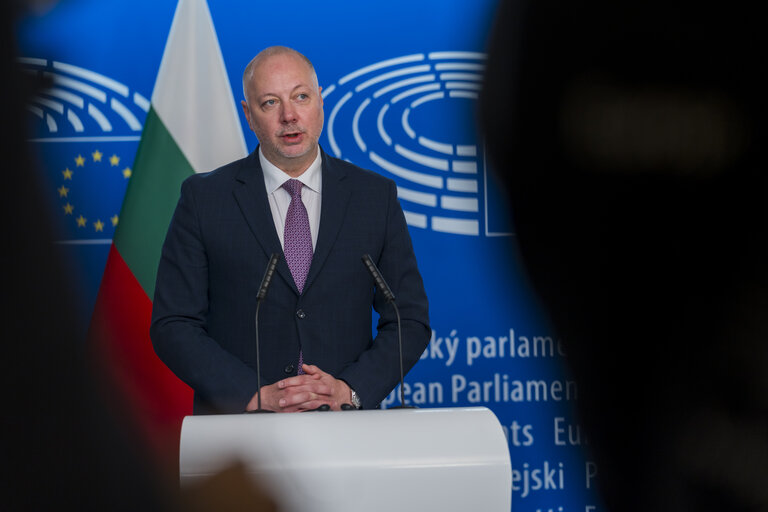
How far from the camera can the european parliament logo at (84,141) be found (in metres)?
3.59

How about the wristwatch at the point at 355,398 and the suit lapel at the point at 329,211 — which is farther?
the suit lapel at the point at 329,211

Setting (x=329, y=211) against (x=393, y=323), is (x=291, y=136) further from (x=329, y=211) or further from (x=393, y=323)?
(x=393, y=323)

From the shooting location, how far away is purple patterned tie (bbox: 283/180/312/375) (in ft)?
7.75

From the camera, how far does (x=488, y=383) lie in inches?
143

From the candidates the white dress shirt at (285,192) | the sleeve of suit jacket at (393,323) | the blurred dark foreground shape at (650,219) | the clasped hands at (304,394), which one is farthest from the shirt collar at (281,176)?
the blurred dark foreground shape at (650,219)

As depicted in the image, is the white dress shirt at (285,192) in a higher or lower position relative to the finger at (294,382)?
higher

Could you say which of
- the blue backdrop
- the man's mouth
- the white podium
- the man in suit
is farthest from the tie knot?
the blue backdrop

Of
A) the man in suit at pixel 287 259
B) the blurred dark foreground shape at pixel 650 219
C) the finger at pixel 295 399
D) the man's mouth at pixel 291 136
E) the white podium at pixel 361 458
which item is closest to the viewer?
the white podium at pixel 361 458

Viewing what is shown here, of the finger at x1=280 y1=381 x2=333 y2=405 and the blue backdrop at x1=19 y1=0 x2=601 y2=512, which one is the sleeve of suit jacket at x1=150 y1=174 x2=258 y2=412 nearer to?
the finger at x1=280 y1=381 x2=333 y2=405

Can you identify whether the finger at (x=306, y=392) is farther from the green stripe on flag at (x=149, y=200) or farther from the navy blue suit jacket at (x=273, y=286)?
the green stripe on flag at (x=149, y=200)

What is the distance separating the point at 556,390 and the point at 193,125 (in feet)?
6.24

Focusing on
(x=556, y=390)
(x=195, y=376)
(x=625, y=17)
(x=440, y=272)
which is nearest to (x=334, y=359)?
(x=195, y=376)

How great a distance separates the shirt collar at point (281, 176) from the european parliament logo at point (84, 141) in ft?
4.36

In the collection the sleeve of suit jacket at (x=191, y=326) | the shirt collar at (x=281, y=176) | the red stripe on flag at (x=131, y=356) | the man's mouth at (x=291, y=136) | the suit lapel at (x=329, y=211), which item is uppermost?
the man's mouth at (x=291, y=136)
